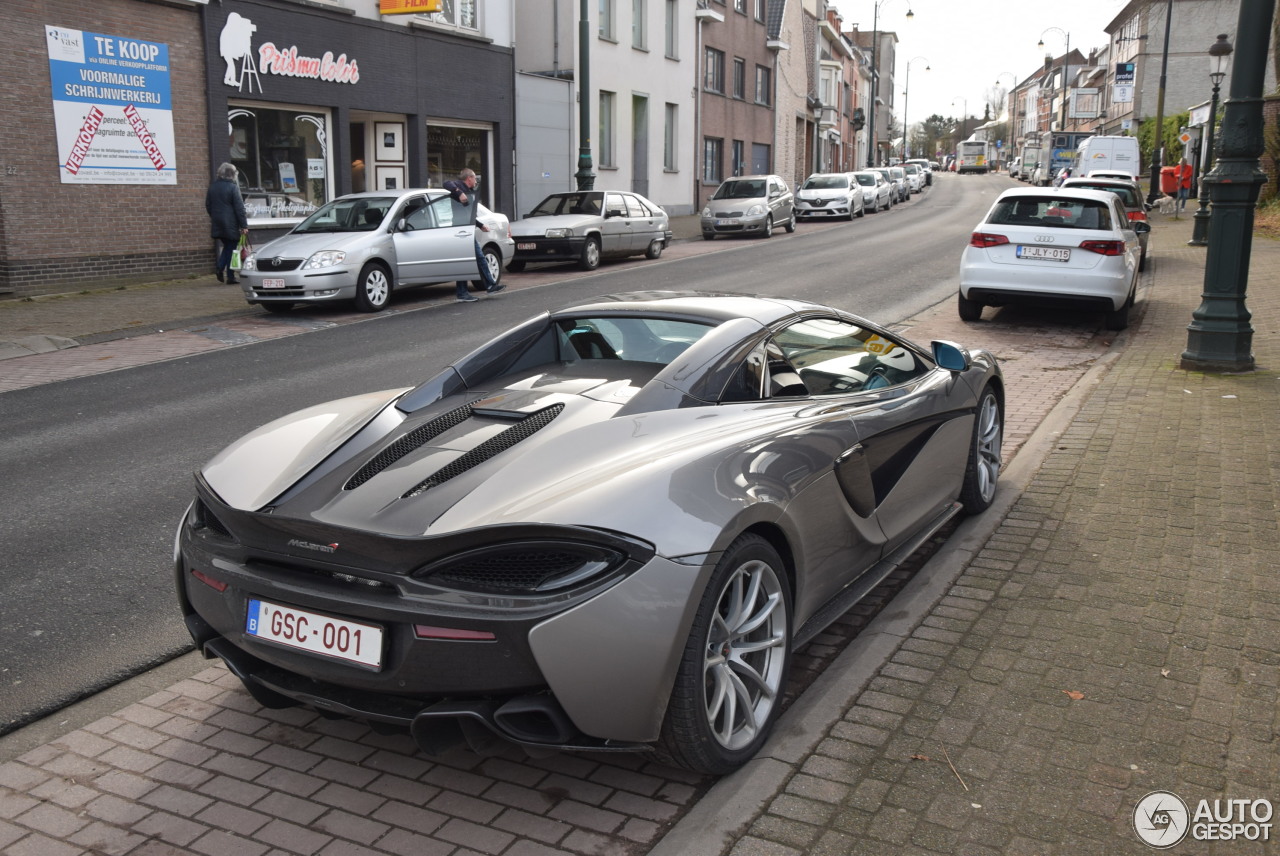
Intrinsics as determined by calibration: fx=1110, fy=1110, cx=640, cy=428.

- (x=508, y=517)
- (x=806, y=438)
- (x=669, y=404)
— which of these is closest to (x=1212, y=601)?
(x=806, y=438)

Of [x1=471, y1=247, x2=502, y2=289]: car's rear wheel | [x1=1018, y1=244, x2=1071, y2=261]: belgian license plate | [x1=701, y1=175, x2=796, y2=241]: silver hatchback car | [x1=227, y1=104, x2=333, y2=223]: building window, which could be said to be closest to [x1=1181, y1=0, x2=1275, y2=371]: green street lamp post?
[x1=1018, y1=244, x2=1071, y2=261]: belgian license plate

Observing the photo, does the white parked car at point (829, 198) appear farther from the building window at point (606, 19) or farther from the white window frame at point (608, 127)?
the building window at point (606, 19)

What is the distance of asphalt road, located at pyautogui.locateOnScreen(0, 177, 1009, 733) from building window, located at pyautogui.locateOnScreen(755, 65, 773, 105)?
2941 cm

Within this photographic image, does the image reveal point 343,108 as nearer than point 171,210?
No

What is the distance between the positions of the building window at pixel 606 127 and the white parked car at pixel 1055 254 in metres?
21.4

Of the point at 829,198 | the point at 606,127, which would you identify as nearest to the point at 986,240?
the point at 606,127

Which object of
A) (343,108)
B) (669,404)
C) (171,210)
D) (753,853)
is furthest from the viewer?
(343,108)

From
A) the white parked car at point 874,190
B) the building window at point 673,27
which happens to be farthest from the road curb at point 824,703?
the white parked car at point 874,190

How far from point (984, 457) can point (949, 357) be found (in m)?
0.87

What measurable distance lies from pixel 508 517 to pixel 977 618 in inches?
89.4

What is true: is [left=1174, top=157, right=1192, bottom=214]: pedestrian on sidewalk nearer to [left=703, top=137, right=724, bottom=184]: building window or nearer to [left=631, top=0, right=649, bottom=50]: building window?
[left=703, top=137, right=724, bottom=184]: building window

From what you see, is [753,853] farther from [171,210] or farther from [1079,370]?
[171,210]

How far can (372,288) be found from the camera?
15047 millimetres

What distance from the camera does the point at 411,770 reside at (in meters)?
3.40
